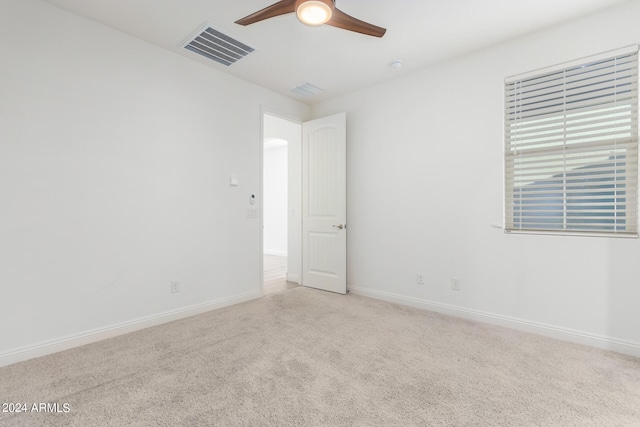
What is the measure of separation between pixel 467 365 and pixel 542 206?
1.60 meters

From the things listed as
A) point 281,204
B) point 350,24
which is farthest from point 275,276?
point 350,24

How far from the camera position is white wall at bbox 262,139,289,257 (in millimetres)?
7730

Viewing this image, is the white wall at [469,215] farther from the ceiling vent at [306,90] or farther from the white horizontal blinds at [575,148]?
the ceiling vent at [306,90]

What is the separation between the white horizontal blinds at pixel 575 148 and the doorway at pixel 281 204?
2809 mm

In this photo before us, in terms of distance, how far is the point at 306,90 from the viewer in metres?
3.96

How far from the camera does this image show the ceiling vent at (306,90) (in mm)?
3807

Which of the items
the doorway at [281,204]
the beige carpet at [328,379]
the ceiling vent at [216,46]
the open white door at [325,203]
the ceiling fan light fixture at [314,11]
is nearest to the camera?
the beige carpet at [328,379]

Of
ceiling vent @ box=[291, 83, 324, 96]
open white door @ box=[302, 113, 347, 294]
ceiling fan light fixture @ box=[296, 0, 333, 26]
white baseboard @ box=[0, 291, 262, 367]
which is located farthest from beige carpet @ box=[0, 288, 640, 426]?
ceiling vent @ box=[291, 83, 324, 96]

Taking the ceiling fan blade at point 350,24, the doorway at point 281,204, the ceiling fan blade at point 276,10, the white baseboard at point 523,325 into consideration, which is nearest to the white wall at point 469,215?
the white baseboard at point 523,325

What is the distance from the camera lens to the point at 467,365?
6.93ft

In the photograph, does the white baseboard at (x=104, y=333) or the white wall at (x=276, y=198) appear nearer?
the white baseboard at (x=104, y=333)

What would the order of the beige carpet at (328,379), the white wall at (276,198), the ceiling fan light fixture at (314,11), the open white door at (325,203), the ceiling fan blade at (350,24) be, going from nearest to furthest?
the beige carpet at (328,379)
the ceiling fan light fixture at (314,11)
the ceiling fan blade at (350,24)
the open white door at (325,203)
the white wall at (276,198)

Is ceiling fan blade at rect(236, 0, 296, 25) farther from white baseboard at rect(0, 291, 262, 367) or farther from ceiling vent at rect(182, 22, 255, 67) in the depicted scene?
white baseboard at rect(0, 291, 262, 367)

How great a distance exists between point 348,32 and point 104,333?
3.36 m
